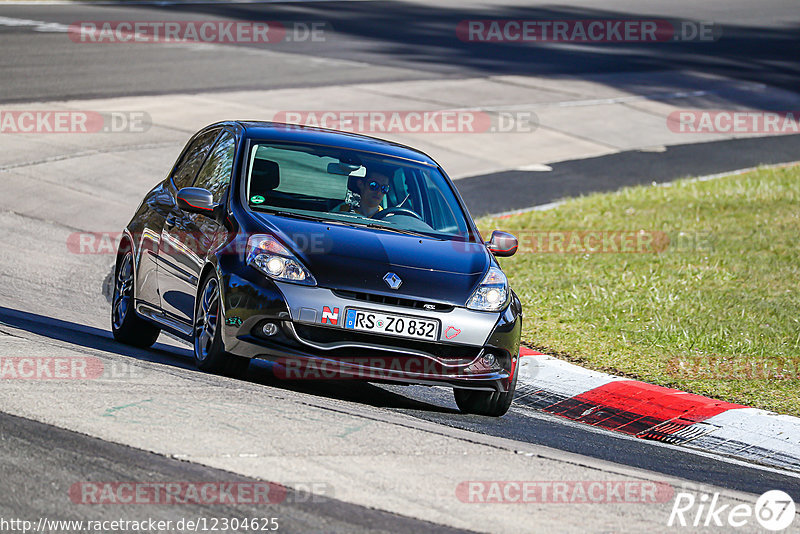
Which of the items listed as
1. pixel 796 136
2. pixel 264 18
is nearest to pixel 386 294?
pixel 796 136

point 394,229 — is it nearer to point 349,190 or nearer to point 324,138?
point 349,190

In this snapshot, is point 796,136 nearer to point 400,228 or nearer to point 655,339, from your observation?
point 655,339

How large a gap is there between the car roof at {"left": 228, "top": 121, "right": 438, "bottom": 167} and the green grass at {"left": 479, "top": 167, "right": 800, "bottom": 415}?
2.15 meters

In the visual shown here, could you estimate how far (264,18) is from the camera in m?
32.4

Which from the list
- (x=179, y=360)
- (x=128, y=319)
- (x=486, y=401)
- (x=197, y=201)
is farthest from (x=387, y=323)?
(x=128, y=319)

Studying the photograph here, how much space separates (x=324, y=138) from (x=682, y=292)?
457 cm

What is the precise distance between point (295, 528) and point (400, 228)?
3374 mm

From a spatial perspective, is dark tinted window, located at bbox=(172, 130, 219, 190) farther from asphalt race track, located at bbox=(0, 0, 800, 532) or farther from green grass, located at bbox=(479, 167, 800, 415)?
green grass, located at bbox=(479, 167, 800, 415)

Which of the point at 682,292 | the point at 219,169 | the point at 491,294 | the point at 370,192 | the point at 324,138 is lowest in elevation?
the point at 682,292

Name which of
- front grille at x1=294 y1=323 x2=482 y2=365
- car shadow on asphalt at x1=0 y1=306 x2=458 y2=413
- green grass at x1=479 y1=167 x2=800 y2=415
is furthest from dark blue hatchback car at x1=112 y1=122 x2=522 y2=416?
green grass at x1=479 y1=167 x2=800 y2=415

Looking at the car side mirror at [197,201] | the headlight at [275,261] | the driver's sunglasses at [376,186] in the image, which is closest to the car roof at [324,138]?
the driver's sunglasses at [376,186]

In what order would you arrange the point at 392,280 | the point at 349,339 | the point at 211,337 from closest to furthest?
the point at 349,339, the point at 392,280, the point at 211,337

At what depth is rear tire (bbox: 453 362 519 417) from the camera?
724 centimetres

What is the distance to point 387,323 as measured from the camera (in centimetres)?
665
